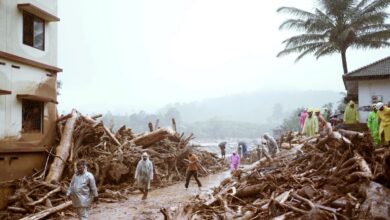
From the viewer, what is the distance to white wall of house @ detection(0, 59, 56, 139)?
1452 cm

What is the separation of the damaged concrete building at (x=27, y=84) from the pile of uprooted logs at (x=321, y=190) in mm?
8486

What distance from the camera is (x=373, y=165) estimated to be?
8094 mm

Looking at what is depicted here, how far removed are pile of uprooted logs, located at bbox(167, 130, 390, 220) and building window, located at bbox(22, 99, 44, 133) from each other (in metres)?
9.10

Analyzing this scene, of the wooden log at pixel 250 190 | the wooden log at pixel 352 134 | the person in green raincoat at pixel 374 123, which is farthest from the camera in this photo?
the person in green raincoat at pixel 374 123

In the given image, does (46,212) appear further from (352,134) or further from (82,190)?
(352,134)

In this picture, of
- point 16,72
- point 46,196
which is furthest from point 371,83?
point 16,72

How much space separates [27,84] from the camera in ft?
51.5

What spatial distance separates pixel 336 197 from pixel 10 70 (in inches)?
498

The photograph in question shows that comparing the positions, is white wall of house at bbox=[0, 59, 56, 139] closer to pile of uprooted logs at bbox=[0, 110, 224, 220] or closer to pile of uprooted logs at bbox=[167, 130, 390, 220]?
pile of uprooted logs at bbox=[0, 110, 224, 220]

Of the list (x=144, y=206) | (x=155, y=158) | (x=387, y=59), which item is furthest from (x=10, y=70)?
(x=387, y=59)

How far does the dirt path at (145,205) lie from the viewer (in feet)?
40.5

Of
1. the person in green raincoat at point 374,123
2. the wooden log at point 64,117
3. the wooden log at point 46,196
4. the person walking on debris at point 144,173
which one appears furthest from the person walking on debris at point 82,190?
the wooden log at point 64,117

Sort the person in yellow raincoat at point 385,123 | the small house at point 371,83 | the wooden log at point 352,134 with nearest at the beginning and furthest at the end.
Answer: the wooden log at point 352,134 < the person in yellow raincoat at point 385,123 < the small house at point 371,83

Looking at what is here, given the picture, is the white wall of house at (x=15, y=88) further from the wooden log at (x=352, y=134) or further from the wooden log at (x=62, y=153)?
the wooden log at (x=352, y=134)
